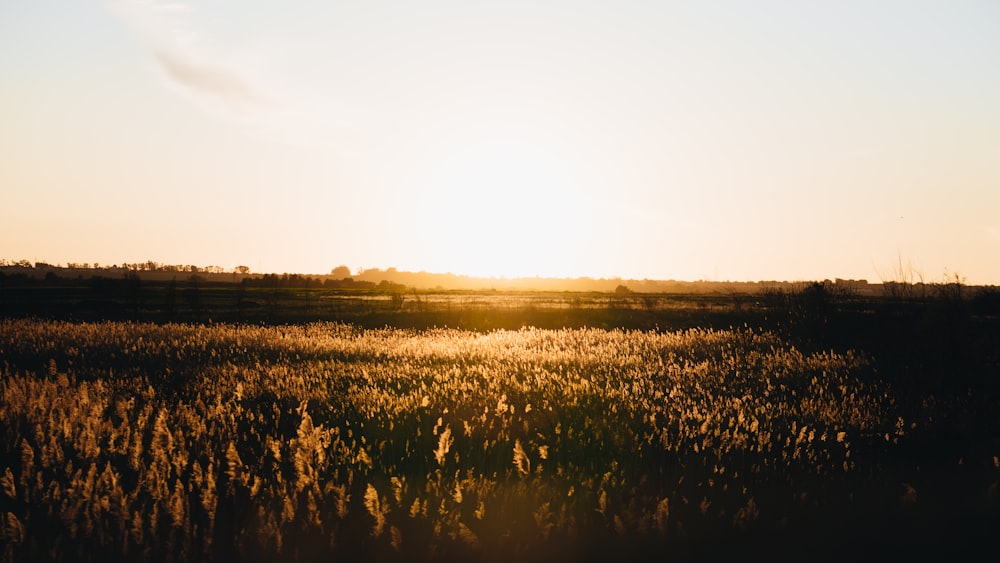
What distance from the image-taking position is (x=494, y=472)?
5.41 meters

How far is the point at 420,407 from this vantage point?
777cm

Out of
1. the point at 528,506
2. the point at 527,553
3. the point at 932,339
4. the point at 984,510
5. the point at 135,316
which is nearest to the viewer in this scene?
the point at 527,553

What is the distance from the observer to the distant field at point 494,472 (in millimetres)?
4227

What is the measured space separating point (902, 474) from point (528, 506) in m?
3.87

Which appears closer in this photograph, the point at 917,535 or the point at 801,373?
the point at 917,535

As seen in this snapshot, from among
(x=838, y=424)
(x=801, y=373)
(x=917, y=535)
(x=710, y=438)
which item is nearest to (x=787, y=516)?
(x=917, y=535)

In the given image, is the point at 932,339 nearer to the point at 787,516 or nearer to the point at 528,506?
the point at 787,516

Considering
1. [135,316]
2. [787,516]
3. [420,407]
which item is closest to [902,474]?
[787,516]

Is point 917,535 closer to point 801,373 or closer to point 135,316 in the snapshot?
point 801,373

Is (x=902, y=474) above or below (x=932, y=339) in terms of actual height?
below

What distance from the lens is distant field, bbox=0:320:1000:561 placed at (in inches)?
166

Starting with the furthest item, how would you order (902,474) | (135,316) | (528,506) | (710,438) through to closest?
→ (135,316), (710,438), (902,474), (528,506)

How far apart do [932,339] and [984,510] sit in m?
8.79

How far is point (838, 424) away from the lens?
770 centimetres
